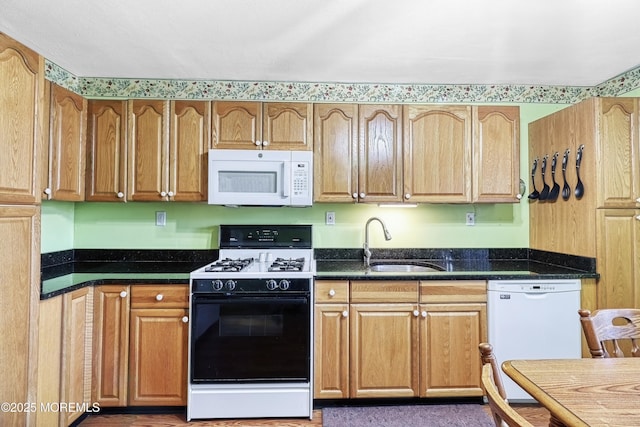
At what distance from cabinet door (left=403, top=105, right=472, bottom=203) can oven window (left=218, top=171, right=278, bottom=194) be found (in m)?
0.95

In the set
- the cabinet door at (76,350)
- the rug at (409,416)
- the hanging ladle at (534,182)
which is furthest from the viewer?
the hanging ladle at (534,182)

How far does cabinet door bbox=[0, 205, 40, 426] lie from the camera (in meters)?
1.51

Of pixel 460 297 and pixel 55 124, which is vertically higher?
pixel 55 124

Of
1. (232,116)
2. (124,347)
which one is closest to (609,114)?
(232,116)

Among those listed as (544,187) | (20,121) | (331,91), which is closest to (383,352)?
(544,187)

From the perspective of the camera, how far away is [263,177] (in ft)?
8.14

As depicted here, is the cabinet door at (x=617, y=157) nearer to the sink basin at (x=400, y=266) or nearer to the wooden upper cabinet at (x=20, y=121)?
the sink basin at (x=400, y=266)

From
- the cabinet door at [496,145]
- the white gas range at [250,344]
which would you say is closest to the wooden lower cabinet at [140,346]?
the white gas range at [250,344]

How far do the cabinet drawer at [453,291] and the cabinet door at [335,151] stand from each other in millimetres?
809

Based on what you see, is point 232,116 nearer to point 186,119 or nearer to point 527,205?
point 186,119

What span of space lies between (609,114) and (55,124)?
343 cm

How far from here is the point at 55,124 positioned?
2250mm

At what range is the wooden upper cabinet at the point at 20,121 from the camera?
149 centimetres

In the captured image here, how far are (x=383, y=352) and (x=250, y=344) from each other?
2.71 ft
